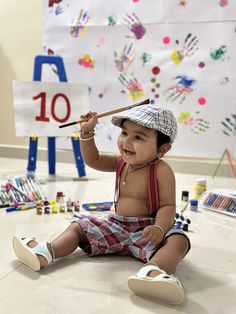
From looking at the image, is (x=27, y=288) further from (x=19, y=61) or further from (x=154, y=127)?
(x=19, y=61)

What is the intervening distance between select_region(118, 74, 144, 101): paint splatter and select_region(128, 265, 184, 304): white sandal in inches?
55.7

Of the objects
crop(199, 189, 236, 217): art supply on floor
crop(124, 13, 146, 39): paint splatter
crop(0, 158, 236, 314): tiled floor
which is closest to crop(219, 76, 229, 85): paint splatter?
crop(124, 13, 146, 39): paint splatter

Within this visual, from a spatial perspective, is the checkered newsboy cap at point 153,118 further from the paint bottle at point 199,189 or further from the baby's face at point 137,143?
the paint bottle at point 199,189

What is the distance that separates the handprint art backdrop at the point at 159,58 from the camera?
1.97m

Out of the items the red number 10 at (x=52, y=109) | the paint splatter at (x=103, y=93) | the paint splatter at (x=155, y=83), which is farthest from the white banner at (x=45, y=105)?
the paint splatter at (x=155, y=83)

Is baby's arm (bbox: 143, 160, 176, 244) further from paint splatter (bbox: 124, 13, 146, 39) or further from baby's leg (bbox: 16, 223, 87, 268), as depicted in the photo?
paint splatter (bbox: 124, 13, 146, 39)

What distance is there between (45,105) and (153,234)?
1141 millimetres

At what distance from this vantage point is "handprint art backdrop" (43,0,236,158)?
6.45ft

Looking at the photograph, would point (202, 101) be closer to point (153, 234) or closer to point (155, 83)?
point (155, 83)

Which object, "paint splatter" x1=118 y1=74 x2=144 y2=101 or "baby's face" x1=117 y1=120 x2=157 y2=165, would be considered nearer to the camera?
"baby's face" x1=117 y1=120 x2=157 y2=165

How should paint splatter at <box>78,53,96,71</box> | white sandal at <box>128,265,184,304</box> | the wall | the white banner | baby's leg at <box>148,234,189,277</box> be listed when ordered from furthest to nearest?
the wall < paint splatter at <box>78,53,96,71</box> < the white banner < baby's leg at <box>148,234,189,277</box> < white sandal at <box>128,265,184,304</box>

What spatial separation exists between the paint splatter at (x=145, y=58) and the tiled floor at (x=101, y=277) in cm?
100

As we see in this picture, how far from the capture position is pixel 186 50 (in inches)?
79.0

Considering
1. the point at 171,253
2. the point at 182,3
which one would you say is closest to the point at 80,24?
the point at 182,3
